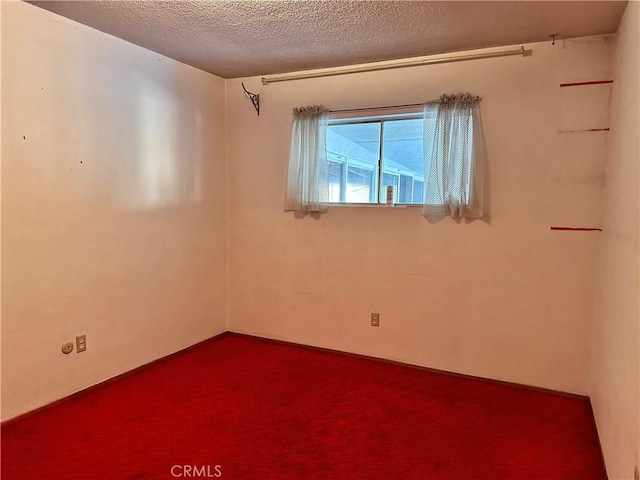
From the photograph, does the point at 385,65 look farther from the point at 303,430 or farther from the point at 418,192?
the point at 303,430

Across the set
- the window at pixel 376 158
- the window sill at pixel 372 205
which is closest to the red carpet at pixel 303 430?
the window sill at pixel 372 205

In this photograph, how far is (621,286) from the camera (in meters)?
1.98

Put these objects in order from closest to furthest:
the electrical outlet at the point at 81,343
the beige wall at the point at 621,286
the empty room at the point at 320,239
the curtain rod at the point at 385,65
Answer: the beige wall at the point at 621,286, the empty room at the point at 320,239, the electrical outlet at the point at 81,343, the curtain rod at the point at 385,65

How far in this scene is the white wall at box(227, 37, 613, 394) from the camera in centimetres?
282

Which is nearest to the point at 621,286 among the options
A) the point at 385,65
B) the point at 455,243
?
the point at 455,243

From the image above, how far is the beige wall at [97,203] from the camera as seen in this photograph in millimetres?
2408

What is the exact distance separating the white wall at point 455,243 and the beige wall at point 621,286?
9.2 inches

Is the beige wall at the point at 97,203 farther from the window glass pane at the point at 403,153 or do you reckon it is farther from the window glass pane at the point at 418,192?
the window glass pane at the point at 418,192

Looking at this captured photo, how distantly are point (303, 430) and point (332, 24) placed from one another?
2.43m

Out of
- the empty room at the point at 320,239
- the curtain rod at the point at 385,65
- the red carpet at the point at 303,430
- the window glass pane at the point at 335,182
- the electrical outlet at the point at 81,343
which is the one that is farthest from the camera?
the window glass pane at the point at 335,182

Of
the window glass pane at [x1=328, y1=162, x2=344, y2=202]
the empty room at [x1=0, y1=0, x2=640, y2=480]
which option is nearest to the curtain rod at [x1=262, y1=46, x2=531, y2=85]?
the empty room at [x1=0, y1=0, x2=640, y2=480]

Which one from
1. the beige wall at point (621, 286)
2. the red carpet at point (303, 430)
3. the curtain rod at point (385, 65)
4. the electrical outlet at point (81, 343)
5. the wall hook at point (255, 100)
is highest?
the curtain rod at point (385, 65)

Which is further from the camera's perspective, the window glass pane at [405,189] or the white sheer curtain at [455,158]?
the window glass pane at [405,189]

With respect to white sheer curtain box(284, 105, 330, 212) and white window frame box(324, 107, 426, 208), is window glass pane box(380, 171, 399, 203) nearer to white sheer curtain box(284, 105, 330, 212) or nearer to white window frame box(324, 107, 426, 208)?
white window frame box(324, 107, 426, 208)
